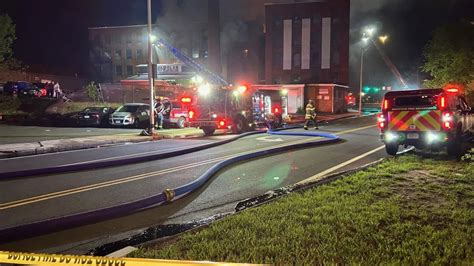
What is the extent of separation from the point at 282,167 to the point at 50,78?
157 feet

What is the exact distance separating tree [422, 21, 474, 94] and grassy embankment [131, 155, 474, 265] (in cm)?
1953

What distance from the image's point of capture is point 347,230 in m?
4.65

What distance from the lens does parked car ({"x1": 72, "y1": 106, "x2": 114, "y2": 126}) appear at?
23.4 m

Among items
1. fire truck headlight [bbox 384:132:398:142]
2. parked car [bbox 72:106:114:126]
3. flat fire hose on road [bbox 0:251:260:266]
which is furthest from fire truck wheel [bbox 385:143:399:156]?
parked car [bbox 72:106:114:126]

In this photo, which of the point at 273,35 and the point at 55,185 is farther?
the point at 273,35

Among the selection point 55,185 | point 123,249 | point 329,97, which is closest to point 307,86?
point 329,97

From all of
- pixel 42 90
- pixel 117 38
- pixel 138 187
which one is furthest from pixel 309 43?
pixel 138 187

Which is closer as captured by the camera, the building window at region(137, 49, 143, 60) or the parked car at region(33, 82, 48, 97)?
the parked car at region(33, 82, 48, 97)

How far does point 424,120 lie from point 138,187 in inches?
302

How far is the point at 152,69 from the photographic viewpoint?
59.3ft

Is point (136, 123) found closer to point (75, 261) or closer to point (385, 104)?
point (385, 104)

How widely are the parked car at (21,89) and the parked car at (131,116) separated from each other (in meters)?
14.3

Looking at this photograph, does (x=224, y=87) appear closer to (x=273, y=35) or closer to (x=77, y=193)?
(x=77, y=193)

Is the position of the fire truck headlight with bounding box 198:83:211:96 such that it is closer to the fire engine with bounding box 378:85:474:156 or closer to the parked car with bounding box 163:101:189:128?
the parked car with bounding box 163:101:189:128
